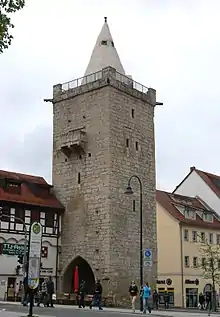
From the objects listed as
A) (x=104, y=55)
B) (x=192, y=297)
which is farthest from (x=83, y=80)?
(x=192, y=297)

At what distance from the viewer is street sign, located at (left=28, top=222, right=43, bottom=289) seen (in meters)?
21.0

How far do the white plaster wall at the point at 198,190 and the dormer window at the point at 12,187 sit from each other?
87.4 ft

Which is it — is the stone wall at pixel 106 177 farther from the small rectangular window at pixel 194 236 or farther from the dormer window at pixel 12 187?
the small rectangular window at pixel 194 236

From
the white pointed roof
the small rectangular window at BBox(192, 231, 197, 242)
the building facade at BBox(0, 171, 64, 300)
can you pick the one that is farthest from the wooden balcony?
the small rectangular window at BBox(192, 231, 197, 242)

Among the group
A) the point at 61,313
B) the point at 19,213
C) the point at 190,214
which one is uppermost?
the point at 190,214

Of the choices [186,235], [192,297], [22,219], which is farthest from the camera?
[186,235]

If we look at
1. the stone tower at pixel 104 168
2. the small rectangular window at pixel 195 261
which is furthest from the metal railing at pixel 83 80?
the small rectangular window at pixel 195 261

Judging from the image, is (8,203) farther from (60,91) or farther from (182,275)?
(182,275)

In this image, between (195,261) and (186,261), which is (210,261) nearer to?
(186,261)

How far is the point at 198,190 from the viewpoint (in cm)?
6719

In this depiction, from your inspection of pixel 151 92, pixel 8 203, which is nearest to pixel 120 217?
pixel 8 203

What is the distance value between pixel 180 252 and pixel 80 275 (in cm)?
1194

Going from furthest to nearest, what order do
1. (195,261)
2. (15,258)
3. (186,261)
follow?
(195,261), (186,261), (15,258)

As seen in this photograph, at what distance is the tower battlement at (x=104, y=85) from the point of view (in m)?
47.3
